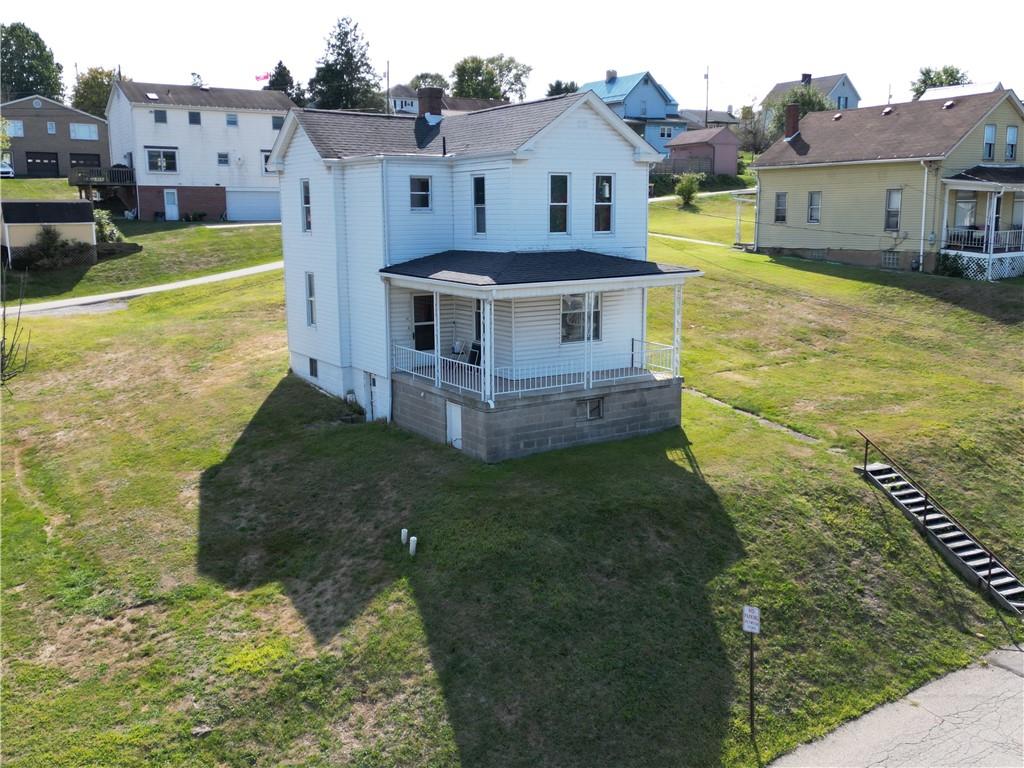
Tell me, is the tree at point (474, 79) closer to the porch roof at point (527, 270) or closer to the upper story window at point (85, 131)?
the upper story window at point (85, 131)

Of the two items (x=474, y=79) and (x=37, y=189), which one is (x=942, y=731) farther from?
(x=474, y=79)

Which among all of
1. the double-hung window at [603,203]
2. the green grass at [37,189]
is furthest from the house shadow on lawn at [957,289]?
the green grass at [37,189]

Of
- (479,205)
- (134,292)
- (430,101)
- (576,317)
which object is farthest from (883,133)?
(134,292)

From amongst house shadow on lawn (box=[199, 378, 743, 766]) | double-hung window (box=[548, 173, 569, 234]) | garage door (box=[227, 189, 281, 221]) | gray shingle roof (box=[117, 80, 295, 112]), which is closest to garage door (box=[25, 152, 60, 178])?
gray shingle roof (box=[117, 80, 295, 112])

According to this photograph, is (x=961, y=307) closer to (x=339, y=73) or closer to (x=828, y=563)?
(x=828, y=563)

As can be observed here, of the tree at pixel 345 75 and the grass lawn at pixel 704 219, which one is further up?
the tree at pixel 345 75

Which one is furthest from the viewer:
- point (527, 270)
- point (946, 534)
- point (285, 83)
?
point (285, 83)
